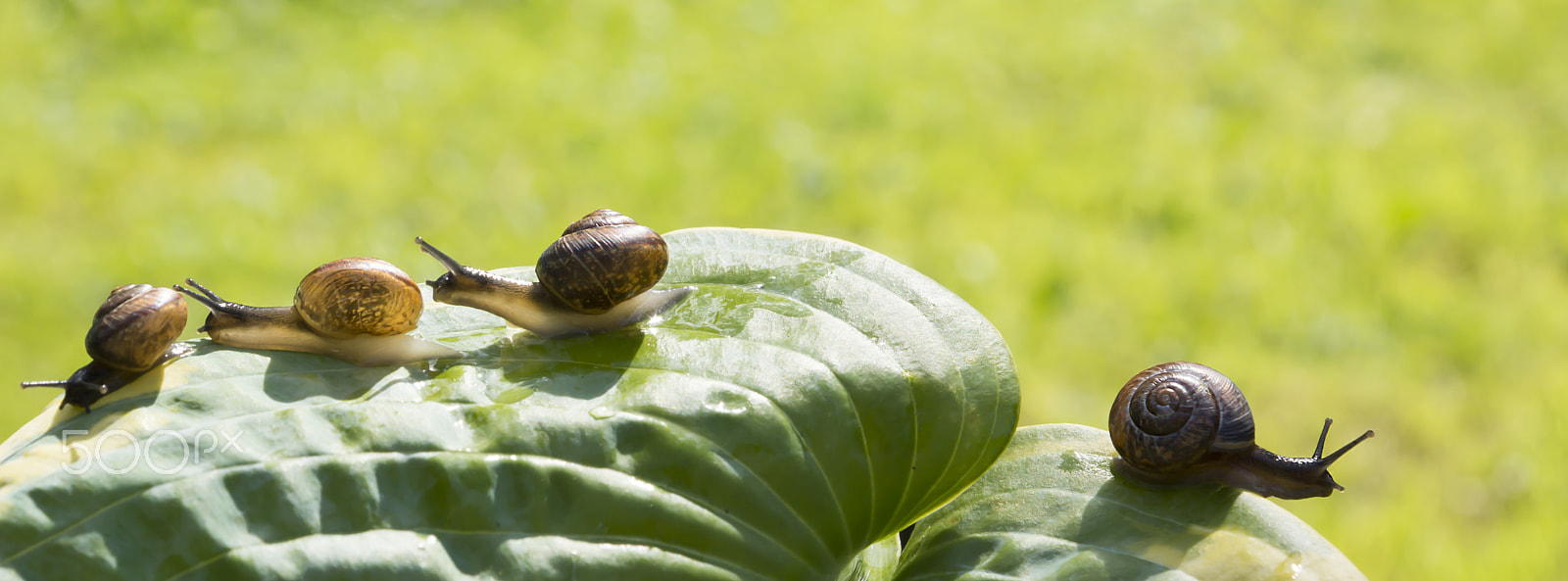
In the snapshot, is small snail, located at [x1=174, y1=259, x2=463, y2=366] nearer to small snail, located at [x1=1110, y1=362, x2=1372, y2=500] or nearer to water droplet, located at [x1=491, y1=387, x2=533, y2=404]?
water droplet, located at [x1=491, y1=387, x2=533, y2=404]

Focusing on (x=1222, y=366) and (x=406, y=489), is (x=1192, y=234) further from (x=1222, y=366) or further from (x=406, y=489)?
(x=406, y=489)

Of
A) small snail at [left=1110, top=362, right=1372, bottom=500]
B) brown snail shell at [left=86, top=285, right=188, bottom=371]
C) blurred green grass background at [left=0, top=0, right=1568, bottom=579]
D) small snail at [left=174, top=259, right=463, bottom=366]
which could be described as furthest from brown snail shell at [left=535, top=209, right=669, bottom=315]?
blurred green grass background at [left=0, top=0, right=1568, bottom=579]

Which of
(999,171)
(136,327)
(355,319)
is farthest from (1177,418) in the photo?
(999,171)

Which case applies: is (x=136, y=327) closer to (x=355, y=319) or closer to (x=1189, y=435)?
A: (x=355, y=319)

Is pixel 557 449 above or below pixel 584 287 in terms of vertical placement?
below

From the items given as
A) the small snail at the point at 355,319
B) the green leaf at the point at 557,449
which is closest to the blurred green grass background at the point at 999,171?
the green leaf at the point at 557,449

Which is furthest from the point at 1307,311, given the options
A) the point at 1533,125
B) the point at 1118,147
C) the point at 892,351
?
the point at 892,351

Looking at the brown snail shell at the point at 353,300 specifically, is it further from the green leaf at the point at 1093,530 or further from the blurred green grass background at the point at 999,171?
the blurred green grass background at the point at 999,171
